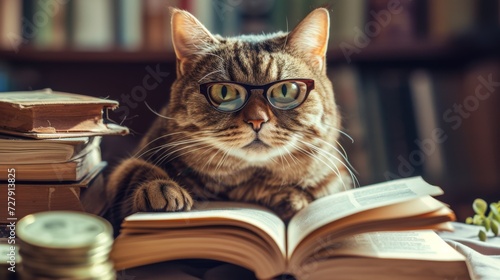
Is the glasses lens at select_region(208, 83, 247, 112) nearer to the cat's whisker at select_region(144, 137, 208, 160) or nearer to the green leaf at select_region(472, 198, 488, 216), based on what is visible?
the cat's whisker at select_region(144, 137, 208, 160)

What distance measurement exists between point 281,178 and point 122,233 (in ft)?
1.17

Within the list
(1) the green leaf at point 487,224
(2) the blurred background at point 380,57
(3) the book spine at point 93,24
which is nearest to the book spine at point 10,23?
(2) the blurred background at point 380,57

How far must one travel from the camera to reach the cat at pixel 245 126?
0.95 meters

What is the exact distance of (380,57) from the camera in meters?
1.61

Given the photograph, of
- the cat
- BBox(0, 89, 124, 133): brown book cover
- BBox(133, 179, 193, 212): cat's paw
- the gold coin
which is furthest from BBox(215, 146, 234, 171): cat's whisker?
the gold coin

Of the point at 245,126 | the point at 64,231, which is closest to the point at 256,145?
the point at 245,126

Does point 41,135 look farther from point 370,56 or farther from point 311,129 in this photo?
point 370,56

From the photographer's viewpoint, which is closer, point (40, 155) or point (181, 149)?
point (40, 155)

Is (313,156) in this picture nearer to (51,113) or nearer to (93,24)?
(51,113)

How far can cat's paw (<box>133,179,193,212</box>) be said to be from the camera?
2.82 ft

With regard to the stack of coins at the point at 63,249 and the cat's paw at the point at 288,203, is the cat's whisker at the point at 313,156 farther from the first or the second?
the stack of coins at the point at 63,249

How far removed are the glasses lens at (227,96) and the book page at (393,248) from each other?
0.30 meters

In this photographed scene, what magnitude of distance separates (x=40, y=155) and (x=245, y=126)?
34 cm

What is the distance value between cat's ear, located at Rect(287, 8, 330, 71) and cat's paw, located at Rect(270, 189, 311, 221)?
26cm
